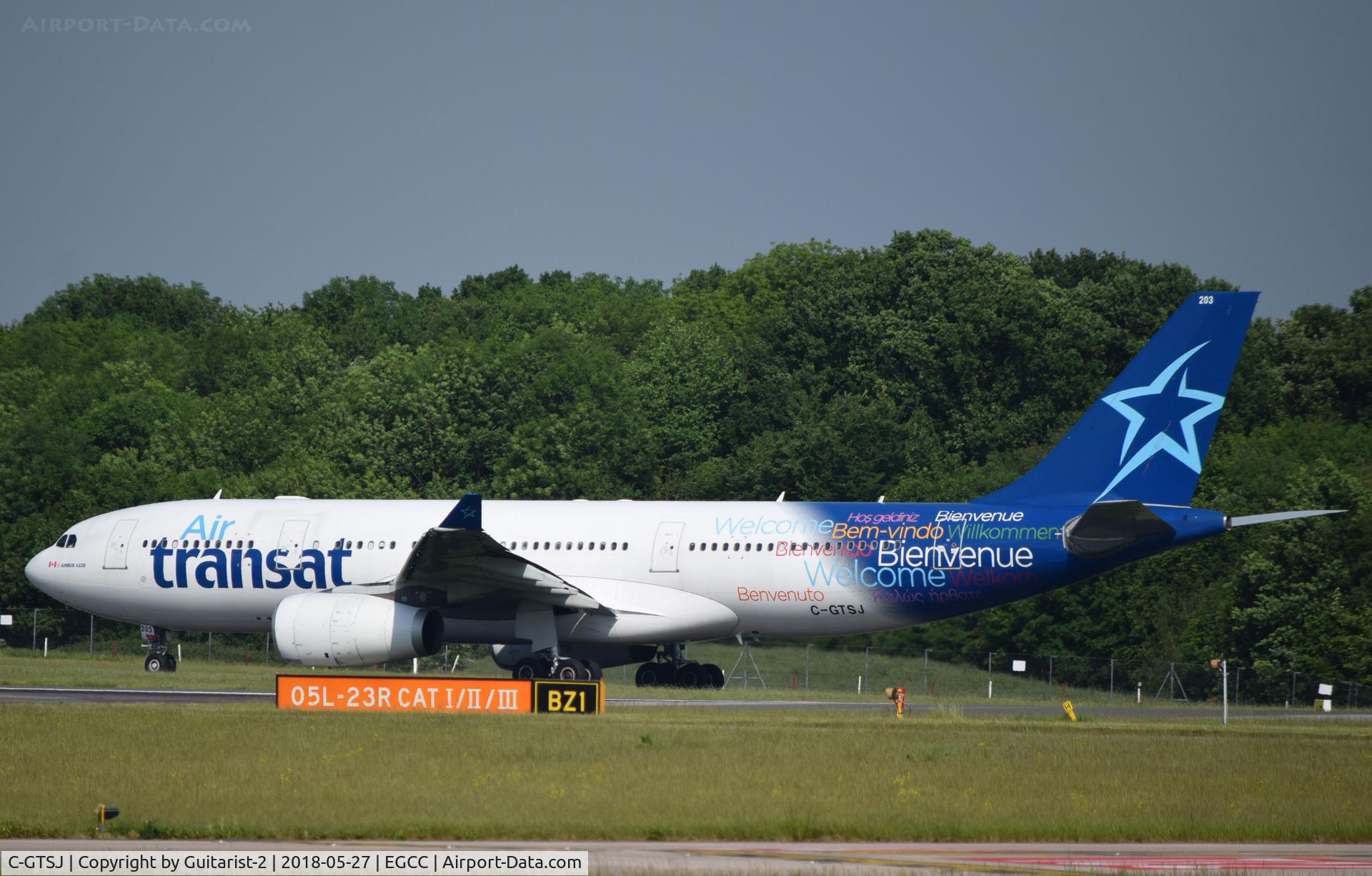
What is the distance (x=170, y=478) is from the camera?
6812cm

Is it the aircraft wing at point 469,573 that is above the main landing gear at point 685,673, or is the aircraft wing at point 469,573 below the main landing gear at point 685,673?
above

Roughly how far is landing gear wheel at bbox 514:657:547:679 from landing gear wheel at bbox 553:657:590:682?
0.34 m

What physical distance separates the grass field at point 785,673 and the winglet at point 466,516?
34.5 feet

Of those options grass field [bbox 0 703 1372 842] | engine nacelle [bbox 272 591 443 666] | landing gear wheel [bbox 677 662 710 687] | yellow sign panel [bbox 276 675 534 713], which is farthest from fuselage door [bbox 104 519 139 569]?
landing gear wheel [bbox 677 662 710 687]

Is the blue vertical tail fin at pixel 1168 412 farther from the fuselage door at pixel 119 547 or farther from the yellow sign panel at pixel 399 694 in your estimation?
the fuselage door at pixel 119 547

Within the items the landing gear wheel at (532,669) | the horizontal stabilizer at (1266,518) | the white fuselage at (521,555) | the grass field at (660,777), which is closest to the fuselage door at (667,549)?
the white fuselage at (521,555)

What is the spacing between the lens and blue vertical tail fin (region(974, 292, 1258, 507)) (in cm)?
3272

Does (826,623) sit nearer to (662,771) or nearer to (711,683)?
(711,683)

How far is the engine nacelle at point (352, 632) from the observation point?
Result: 32.0 m

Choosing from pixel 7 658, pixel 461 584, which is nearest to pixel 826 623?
pixel 461 584

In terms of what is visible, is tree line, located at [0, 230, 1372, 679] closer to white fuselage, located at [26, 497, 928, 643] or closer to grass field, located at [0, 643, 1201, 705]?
grass field, located at [0, 643, 1201, 705]

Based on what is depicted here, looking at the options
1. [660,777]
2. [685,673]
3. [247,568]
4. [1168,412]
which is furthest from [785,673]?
[660,777]

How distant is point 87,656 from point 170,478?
17320 millimetres

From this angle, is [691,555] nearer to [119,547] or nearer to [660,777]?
[660,777]
